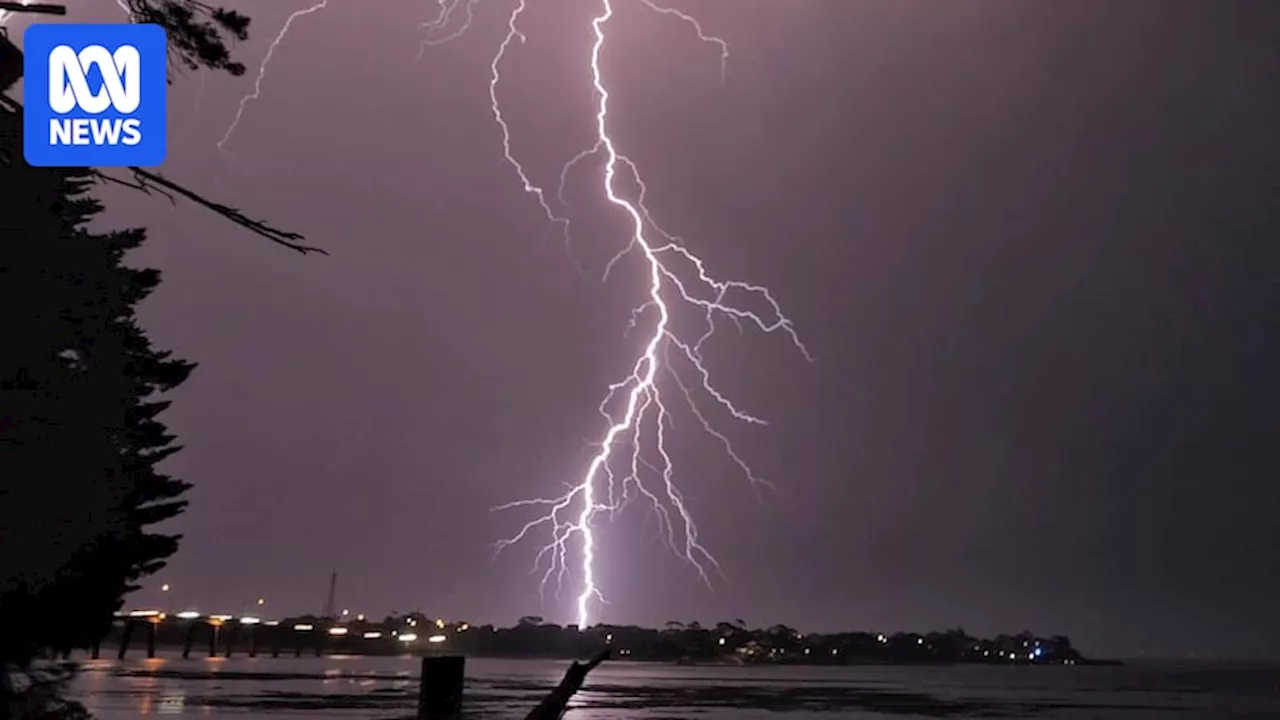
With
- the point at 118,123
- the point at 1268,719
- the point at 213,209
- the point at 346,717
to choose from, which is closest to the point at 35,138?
the point at 118,123

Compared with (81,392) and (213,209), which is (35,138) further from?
(213,209)

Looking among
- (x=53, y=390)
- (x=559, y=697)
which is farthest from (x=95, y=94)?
(x=559, y=697)

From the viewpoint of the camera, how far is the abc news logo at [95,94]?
6.85 metres

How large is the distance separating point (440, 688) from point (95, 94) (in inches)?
140

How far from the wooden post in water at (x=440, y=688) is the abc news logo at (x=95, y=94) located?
10.1 ft

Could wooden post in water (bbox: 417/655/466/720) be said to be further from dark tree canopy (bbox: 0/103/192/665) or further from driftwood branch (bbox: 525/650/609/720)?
dark tree canopy (bbox: 0/103/192/665)

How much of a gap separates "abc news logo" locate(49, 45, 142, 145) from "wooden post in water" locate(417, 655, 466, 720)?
3087 mm

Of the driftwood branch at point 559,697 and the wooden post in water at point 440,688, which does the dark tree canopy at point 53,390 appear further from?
the driftwood branch at point 559,697

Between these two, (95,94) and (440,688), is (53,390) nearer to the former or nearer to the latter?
(95,94)

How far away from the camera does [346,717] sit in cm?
2739

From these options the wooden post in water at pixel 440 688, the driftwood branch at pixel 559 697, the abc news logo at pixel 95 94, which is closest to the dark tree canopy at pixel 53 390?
the abc news logo at pixel 95 94

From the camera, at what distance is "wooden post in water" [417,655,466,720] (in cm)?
681

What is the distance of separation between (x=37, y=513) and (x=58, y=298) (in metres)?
1.14

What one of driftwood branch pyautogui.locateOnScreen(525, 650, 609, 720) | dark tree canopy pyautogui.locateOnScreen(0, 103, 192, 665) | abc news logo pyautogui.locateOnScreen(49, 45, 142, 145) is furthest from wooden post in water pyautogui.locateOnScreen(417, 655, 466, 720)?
abc news logo pyautogui.locateOnScreen(49, 45, 142, 145)
